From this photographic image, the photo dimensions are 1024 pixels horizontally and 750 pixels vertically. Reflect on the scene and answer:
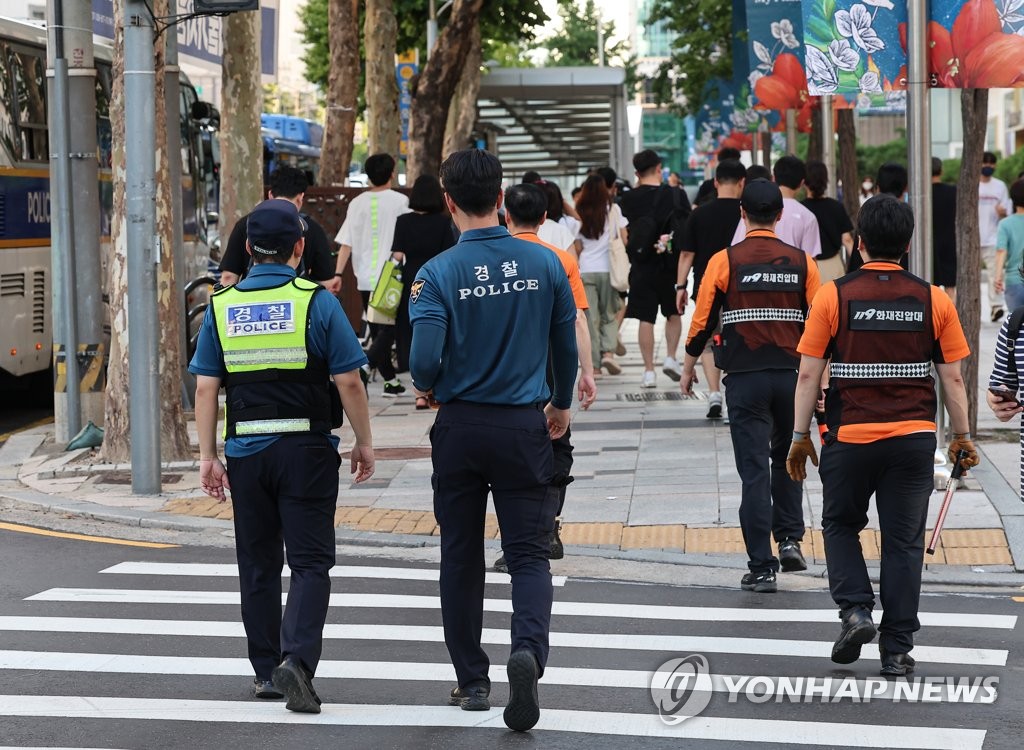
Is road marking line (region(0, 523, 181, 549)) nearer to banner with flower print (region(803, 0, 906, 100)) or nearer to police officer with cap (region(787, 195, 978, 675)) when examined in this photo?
police officer with cap (region(787, 195, 978, 675))

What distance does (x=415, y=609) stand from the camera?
304 inches

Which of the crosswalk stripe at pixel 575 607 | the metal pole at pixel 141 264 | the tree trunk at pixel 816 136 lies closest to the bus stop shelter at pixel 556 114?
the tree trunk at pixel 816 136

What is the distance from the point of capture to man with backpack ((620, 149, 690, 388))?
51.2ft

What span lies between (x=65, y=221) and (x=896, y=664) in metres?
8.33

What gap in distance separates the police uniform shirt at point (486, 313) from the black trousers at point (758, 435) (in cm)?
250

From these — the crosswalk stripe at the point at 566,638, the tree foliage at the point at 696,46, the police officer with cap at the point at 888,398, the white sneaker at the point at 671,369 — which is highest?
the tree foliage at the point at 696,46

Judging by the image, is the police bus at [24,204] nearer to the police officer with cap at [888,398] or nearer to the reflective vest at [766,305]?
the reflective vest at [766,305]

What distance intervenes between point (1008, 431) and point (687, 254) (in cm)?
262

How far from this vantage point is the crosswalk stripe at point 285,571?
8.50 metres

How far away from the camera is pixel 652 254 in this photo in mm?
15805

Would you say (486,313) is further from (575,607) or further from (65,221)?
(65,221)

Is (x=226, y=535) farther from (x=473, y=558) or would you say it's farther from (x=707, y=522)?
(x=473, y=558)

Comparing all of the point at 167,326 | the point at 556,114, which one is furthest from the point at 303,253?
the point at 556,114

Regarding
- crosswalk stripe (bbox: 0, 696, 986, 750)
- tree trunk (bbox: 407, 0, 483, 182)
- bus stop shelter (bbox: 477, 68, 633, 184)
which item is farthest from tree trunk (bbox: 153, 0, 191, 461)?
bus stop shelter (bbox: 477, 68, 633, 184)
